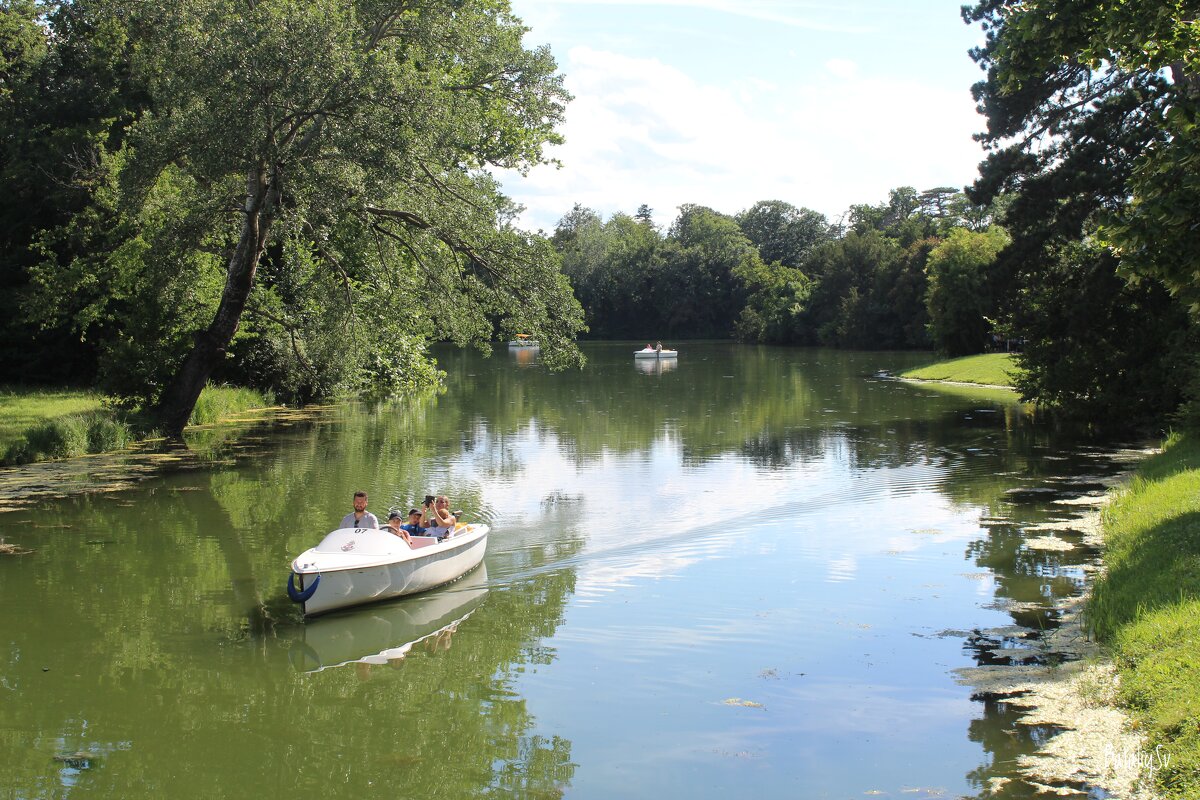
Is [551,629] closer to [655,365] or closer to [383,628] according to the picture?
[383,628]

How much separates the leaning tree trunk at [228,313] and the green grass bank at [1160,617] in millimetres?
16937

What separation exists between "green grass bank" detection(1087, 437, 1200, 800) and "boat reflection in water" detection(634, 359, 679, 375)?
151 feet

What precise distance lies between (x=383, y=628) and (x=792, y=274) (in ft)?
318

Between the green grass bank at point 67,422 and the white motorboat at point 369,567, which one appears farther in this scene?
the green grass bank at point 67,422

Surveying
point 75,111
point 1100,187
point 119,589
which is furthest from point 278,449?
point 1100,187

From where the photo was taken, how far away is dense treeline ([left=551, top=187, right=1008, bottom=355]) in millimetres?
62250

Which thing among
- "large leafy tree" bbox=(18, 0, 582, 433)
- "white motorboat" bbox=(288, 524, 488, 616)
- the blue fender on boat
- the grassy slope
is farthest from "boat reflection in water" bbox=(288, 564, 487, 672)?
the grassy slope

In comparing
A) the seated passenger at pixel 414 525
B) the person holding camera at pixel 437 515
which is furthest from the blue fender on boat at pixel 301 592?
the person holding camera at pixel 437 515

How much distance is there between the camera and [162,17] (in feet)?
70.8

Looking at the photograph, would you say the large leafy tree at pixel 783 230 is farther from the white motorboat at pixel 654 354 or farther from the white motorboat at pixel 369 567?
the white motorboat at pixel 369 567

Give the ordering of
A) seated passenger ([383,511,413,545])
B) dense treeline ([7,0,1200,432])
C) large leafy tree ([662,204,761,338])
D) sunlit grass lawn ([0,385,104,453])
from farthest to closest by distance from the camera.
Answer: large leafy tree ([662,204,761,338]) < sunlit grass lawn ([0,385,104,453]) < dense treeline ([7,0,1200,432]) < seated passenger ([383,511,413,545])

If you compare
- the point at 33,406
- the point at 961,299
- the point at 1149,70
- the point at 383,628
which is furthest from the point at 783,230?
the point at 383,628

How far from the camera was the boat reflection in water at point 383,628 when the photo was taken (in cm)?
1090

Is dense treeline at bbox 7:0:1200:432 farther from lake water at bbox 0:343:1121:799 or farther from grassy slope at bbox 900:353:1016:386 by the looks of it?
grassy slope at bbox 900:353:1016:386
